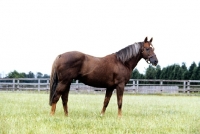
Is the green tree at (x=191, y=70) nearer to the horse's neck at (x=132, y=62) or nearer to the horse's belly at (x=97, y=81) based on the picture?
the horse's neck at (x=132, y=62)

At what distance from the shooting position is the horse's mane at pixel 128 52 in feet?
25.5

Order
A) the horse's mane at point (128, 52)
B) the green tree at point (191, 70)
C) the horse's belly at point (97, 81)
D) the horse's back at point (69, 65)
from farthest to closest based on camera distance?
1. the green tree at point (191, 70)
2. the horse's mane at point (128, 52)
3. the horse's belly at point (97, 81)
4. the horse's back at point (69, 65)

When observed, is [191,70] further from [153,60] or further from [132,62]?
[132,62]

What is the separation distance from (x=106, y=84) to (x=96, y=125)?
1943 millimetres

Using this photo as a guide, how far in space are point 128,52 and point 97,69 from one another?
103 cm

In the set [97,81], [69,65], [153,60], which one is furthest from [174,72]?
[69,65]

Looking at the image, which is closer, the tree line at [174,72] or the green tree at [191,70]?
the tree line at [174,72]

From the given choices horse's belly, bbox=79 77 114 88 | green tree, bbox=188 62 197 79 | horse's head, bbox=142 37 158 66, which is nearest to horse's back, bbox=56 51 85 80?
horse's belly, bbox=79 77 114 88

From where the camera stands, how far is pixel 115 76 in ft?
24.7

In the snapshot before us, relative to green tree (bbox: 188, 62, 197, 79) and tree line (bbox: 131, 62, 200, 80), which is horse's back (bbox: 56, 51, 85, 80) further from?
green tree (bbox: 188, 62, 197, 79)

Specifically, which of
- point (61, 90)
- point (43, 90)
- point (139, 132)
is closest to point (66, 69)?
point (61, 90)

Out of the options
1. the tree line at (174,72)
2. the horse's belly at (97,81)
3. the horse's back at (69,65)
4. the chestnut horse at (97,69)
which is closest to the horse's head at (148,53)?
the chestnut horse at (97,69)

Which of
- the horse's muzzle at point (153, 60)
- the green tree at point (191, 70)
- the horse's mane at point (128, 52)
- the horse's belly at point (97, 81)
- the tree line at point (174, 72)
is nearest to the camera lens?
the horse's belly at point (97, 81)

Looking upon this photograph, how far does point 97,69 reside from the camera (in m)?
7.37
